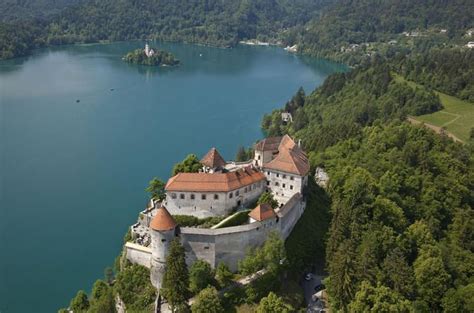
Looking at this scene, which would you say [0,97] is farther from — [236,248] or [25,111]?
[236,248]

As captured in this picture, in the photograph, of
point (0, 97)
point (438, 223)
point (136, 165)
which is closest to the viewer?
point (438, 223)

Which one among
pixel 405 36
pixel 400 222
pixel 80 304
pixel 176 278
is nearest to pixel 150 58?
pixel 405 36

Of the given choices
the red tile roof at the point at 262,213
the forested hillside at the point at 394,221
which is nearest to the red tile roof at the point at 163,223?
the red tile roof at the point at 262,213

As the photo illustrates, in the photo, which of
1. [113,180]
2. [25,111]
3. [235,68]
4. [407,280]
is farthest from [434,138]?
[235,68]

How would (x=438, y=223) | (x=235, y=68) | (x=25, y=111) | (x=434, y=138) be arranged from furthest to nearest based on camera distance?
(x=235, y=68) < (x=25, y=111) < (x=434, y=138) < (x=438, y=223)

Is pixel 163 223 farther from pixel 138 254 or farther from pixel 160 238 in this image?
pixel 138 254

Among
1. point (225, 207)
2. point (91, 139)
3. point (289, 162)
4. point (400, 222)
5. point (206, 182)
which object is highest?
point (289, 162)

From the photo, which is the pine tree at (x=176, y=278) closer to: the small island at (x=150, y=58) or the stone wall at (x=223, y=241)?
the stone wall at (x=223, y=241)
